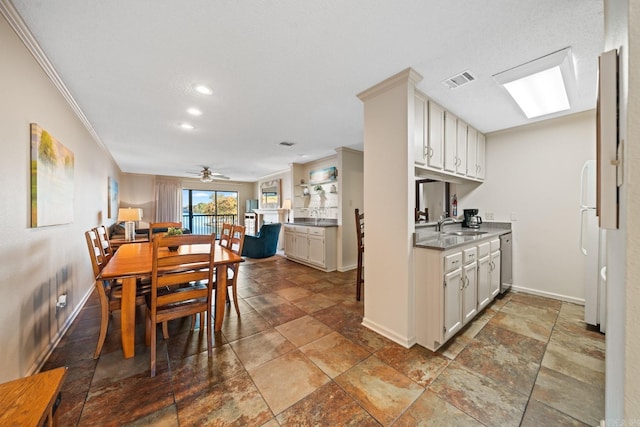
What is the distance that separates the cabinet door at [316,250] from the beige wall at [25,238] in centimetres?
327

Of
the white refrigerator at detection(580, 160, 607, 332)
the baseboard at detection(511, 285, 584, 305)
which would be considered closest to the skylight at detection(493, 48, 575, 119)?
the white refrigerator at detection(580, 160, 607, 332)

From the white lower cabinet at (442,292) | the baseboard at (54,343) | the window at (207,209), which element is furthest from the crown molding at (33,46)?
the window at (207,209)

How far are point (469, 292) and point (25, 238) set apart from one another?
3726 millimetres

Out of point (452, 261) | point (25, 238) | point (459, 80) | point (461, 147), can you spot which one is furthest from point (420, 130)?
point (25, 238)

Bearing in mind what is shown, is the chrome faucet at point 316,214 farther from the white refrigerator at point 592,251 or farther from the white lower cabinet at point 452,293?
the white refrigerator at point 592,251

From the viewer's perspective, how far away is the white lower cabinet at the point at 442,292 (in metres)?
2.00

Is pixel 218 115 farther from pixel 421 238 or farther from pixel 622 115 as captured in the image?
pixel 622 115

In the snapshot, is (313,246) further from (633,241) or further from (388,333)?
(633,241)

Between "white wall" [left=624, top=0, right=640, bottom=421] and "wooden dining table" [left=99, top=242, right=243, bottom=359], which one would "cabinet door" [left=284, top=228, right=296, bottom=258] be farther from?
"white wall" [left=624, top=0, right=640, bottom=421]

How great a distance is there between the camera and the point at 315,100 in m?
2.60

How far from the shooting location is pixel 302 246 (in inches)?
201

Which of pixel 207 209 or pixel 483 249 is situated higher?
pixel 207 209

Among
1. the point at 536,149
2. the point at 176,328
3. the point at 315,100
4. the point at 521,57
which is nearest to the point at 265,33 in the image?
the point at 315,100

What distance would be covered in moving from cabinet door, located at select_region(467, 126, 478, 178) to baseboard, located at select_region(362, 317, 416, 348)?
2.33 meters
